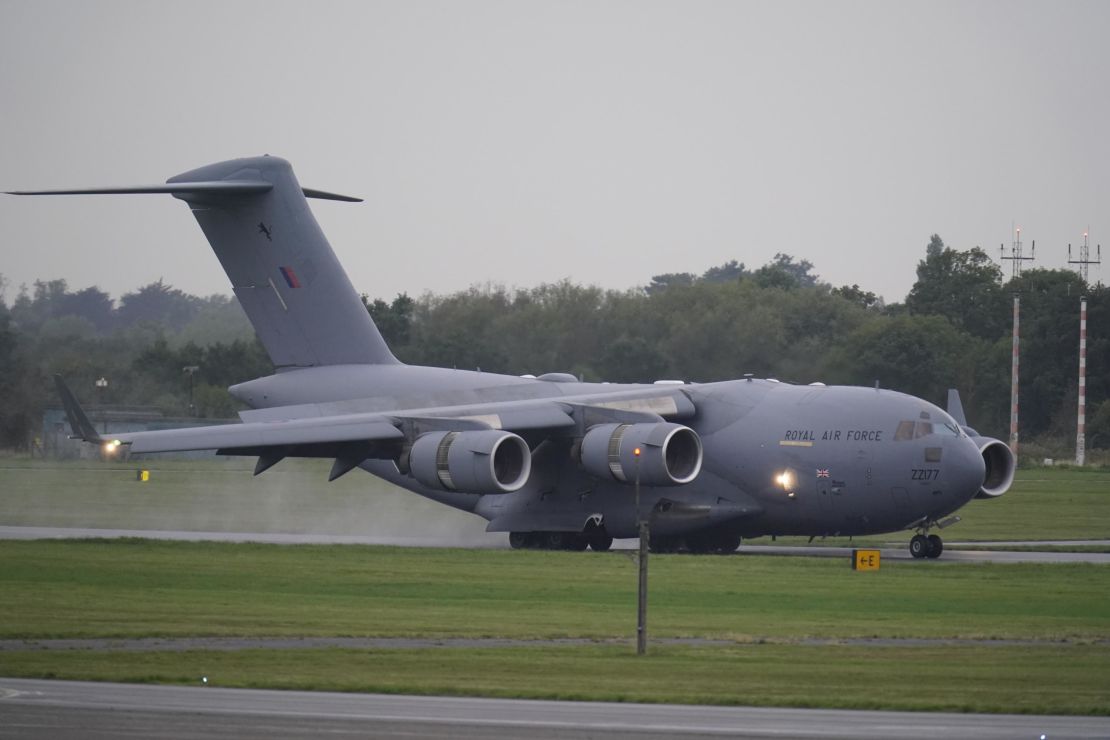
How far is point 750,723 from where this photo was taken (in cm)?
1186

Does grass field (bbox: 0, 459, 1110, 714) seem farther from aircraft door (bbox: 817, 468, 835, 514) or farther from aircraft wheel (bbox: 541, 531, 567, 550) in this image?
aircraft door (bbox: 817, 468, 835, 514)

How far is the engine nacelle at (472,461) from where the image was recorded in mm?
27875

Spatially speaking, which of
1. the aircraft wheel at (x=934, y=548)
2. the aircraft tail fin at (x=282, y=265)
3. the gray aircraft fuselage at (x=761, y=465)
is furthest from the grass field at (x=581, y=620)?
the aircraft tail fin at (x=282, y=265)

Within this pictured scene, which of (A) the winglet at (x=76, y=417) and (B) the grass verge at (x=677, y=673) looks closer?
(B) the grass verge at (x=677, y=673)

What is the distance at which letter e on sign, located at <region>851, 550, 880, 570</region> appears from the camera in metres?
25.8

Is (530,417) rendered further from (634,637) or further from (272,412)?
(634,637)

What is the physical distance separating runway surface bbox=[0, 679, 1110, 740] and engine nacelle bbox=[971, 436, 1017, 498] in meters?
17.8

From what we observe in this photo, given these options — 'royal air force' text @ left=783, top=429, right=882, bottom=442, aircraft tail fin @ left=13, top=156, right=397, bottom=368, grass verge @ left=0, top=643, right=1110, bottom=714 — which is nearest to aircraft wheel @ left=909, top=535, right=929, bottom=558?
'royal air force' text @ left=783, top=429, right=882, bottom=442

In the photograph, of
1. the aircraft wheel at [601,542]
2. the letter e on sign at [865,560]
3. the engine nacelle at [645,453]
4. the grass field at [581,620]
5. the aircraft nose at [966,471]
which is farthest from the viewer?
the aircraft wheel at [601,542]

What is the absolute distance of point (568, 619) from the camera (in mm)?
18938

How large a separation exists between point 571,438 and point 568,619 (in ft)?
36.5

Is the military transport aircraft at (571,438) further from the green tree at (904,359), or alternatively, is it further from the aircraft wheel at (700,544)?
the green tree at (904,359)

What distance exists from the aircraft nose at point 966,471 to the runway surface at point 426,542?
114 cm

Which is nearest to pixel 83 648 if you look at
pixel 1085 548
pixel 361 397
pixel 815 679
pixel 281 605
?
pixel 281 605
